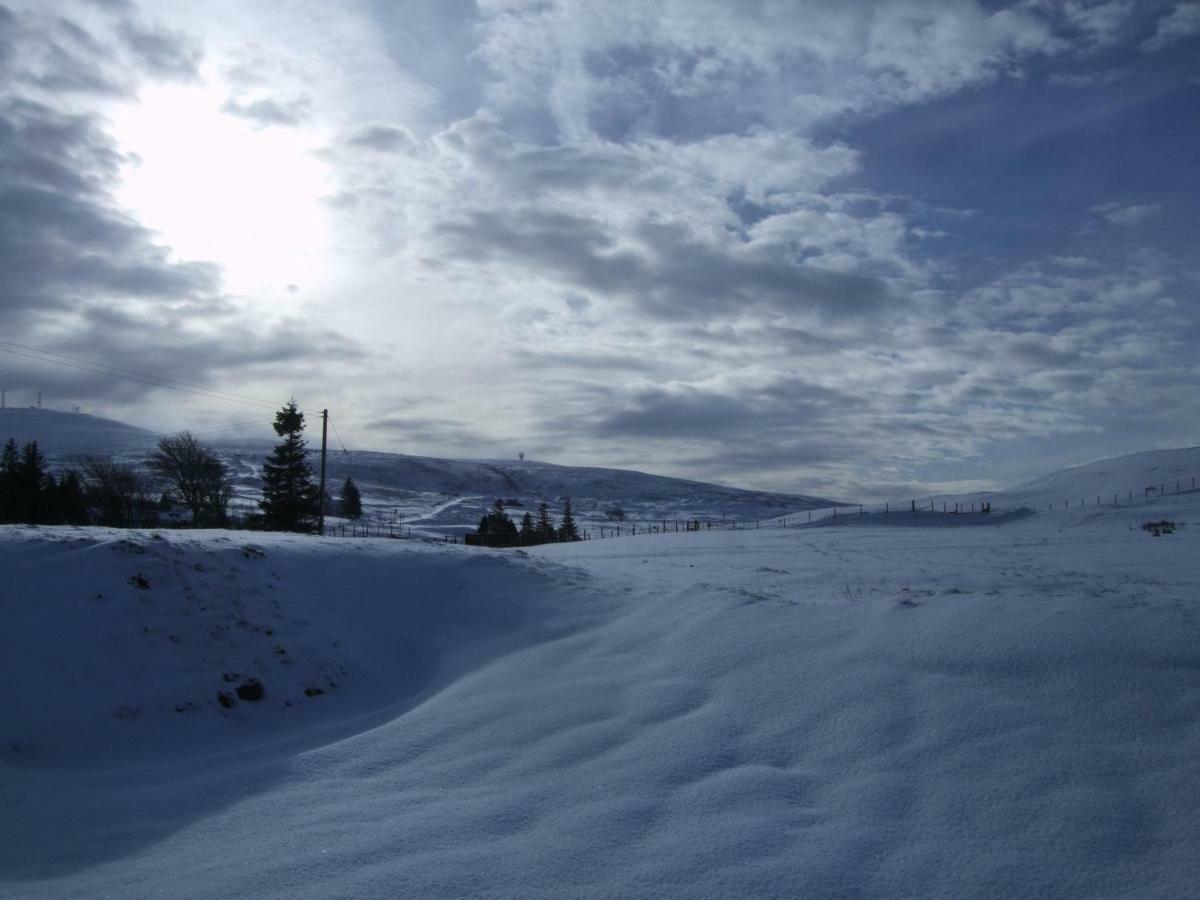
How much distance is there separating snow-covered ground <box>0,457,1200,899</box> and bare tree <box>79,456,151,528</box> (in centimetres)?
4569

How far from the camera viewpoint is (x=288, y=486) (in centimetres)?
4116

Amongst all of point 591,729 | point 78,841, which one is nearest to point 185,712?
point 78,841

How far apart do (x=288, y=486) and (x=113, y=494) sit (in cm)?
1799

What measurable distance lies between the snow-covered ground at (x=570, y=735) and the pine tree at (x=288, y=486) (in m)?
30.5

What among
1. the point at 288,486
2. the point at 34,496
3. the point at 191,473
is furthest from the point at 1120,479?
the point at 34,496

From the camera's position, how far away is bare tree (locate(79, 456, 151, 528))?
50312 millimetres

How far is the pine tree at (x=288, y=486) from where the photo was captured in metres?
40.5

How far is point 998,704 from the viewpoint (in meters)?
6.15

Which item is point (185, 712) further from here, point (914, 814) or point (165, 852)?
point (914, 814)

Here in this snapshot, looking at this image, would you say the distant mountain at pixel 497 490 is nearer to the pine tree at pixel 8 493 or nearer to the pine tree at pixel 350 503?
the pine tree at pixel 350 503

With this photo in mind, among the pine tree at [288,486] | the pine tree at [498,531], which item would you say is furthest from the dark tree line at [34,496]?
the pine tree at [498,531]

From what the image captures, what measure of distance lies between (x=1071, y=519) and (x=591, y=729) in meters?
41.7

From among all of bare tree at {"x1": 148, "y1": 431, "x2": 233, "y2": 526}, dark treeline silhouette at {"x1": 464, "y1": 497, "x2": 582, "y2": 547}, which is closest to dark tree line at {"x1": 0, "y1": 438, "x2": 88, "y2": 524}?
bare tree at {"x1": 148, "y1": 431, "x2": 233, "y2": 526}

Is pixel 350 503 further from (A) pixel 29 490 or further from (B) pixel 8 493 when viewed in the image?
(B) pixel 8 493
